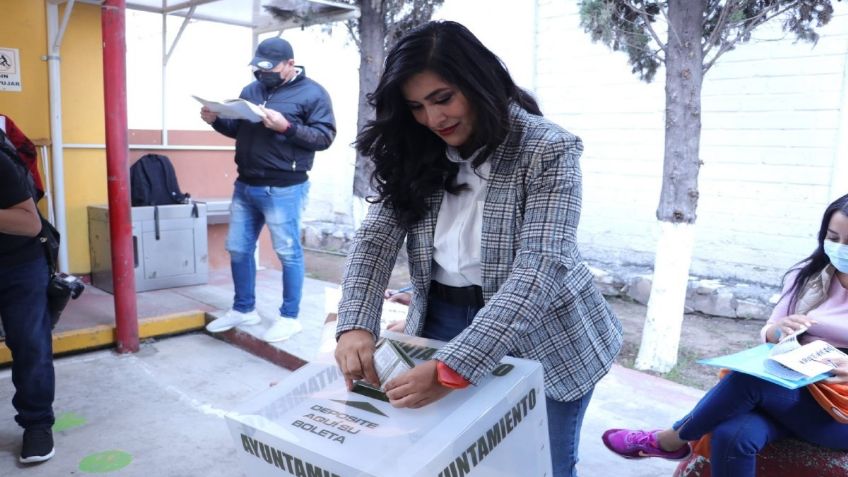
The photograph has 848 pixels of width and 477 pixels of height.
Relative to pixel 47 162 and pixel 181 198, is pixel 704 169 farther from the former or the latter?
pixel 47 162

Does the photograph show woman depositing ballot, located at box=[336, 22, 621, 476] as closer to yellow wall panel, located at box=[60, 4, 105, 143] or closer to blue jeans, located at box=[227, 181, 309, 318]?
blue jeans, located at box=[227, 181, 309, 318]

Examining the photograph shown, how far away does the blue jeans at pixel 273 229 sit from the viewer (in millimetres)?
4270

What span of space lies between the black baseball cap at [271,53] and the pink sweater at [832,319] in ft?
10.6

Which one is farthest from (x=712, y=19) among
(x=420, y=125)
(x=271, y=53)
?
(x=420, y=125)

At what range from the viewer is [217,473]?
2984 mm

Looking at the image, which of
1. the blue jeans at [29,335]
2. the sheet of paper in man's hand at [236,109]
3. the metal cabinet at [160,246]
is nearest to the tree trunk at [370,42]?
the metal cabinet at [160,246]

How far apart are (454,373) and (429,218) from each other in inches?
18.2

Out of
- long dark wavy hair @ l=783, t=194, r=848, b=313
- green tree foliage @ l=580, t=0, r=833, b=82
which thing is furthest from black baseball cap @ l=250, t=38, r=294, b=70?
long dark wavy hair @ l=783, t=194, r=848, b=313

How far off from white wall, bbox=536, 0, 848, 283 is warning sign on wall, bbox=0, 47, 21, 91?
481 centimetres

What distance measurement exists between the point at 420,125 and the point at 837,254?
1.57 m

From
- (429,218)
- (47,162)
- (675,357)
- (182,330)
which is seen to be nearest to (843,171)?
(675,357)

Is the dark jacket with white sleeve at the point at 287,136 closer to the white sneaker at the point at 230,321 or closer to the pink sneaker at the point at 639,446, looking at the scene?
the white sneaker at the point at 230,321

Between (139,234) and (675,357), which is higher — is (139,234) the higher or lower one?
the higher one

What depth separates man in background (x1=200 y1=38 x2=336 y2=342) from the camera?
4191 millimetres
